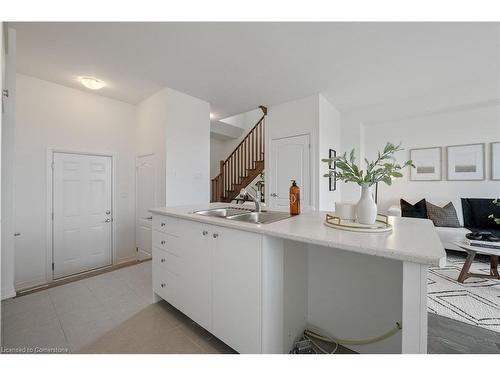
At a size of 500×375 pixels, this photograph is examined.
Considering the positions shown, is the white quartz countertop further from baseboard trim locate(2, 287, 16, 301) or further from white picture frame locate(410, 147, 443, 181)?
white picture frame locate(410, 147, 443, 181)

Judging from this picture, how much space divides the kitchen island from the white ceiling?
1752 millimetres

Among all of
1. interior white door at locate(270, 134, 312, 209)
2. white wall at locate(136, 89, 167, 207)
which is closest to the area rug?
interior white door at locate(270, 134, 312, 209)

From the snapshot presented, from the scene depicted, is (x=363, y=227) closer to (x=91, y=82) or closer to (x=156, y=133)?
(x=156, y=133)

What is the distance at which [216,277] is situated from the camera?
144 centimetres

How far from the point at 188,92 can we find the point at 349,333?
3.50 m

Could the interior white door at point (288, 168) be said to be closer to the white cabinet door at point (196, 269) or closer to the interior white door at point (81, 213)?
the white cabinet door at point (196, 269)

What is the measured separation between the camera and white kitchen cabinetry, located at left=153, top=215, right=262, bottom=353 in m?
1.25

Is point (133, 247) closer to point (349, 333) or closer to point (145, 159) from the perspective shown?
point (145, 159)

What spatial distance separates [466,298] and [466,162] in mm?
2618

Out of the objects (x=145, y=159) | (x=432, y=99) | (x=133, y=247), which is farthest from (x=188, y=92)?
(x=432, y=99)

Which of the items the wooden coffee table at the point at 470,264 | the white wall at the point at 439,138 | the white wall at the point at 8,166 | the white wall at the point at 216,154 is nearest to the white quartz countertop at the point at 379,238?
the wooden coffee table at the point at 470,264

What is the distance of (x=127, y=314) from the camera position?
1901 millimetres

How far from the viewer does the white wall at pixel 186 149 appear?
10.5 ft

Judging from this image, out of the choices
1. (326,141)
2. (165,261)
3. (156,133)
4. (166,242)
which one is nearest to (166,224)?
(166,242)
